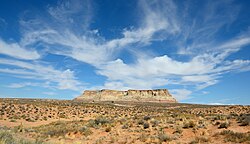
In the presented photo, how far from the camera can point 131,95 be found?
557 ft

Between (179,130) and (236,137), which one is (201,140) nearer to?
(236,137)

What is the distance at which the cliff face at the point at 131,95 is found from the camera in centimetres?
16325

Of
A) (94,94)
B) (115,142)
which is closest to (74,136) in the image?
(115,142)

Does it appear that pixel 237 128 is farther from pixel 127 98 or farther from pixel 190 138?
pixel 127 98

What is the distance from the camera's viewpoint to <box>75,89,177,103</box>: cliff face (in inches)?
6427

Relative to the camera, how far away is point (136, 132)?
20891 millimetres

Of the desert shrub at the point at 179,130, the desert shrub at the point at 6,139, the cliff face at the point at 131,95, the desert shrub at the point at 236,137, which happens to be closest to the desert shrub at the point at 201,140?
the desert shrub at the point at 236,137

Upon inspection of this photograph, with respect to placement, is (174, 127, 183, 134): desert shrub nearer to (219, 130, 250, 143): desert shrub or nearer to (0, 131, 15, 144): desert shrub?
(219, 130, 250, 143): desert shrub

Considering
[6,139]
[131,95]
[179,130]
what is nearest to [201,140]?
[179,130]

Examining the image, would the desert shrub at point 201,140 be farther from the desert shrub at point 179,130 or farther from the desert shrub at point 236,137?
the desert shrub at point 179,130

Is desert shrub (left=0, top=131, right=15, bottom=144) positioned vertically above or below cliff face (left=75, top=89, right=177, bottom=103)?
below

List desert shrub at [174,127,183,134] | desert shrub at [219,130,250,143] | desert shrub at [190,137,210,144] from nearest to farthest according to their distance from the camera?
desert shrub at [219,130,250,143] < desert shrub at [190,137,210,144] < desert shrub at [174,127,183,134]

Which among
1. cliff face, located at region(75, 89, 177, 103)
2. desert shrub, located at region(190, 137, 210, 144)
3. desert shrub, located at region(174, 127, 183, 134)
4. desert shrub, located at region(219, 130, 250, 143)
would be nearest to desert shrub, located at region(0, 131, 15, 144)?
desert shrub, located at region(190, 137, 210, 144)

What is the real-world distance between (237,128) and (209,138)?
3760 millimetres
